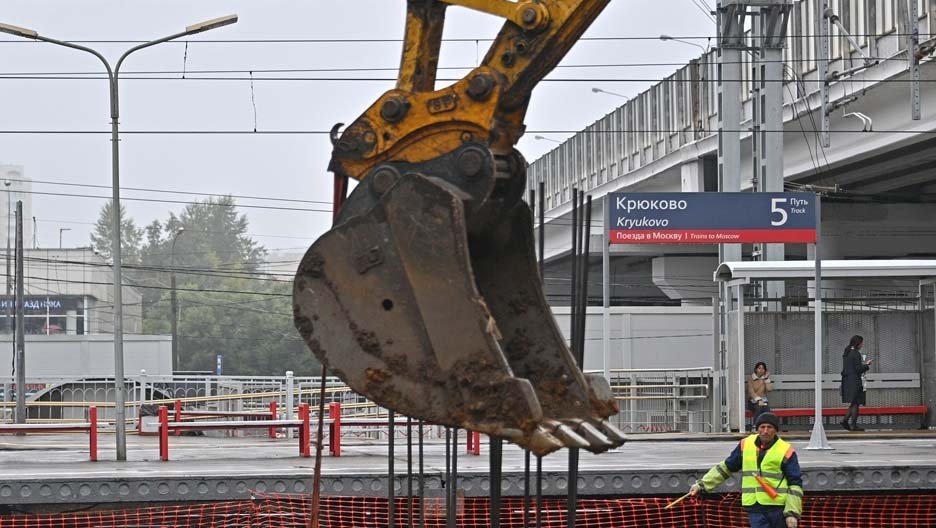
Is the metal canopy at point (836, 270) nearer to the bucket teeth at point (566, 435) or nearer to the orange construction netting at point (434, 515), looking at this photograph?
the orange construction netting at point (434, 515)

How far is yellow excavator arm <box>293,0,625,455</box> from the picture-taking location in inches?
219

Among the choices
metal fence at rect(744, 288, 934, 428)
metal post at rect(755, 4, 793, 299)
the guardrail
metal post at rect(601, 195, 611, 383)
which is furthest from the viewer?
metal post at rect(755, 4, 793, 299)

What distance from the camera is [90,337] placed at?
55719 mm

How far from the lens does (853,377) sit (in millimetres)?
23781

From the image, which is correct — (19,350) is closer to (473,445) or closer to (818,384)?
(473,445)

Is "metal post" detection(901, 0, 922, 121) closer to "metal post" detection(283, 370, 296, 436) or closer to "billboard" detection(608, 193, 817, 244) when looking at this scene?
"billboard" detection(608, 193, 817, 244)

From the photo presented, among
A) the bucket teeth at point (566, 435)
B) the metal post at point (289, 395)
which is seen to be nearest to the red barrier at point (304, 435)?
the metal post at point (289, 395)

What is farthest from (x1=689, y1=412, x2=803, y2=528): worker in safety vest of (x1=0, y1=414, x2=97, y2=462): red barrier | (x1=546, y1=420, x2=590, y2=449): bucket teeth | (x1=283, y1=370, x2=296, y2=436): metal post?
(x1=283, y1=370, x2=296, y2=436): metal post

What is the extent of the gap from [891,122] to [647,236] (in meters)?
9.10

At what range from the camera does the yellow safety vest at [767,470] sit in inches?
432

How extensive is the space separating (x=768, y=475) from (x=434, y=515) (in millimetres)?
3609

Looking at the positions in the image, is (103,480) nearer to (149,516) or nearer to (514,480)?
(149,516)

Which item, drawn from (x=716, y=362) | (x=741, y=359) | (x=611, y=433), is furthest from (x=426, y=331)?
(x=716, y=362)

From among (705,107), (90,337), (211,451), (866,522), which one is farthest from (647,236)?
(90,337)
